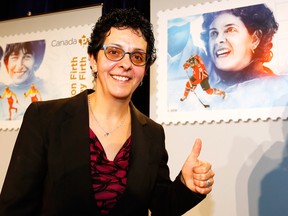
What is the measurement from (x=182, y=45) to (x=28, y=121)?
85cm

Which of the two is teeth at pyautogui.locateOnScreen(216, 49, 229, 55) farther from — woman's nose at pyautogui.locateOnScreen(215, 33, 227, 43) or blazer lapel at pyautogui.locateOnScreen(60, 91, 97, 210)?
blazer lapel at pyautogui.locateOnScreen(60, 91, 97, 210)

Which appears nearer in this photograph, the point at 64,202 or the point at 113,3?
the point at 64,202

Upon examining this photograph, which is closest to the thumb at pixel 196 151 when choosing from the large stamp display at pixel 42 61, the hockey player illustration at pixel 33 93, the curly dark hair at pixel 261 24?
the curly dark hair at pixel 261 24

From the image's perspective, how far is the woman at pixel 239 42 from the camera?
4.90 ft

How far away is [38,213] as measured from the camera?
41.9 inches

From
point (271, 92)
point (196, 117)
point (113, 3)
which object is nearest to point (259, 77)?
point (271, 92)

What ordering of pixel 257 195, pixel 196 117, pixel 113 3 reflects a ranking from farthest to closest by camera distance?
pixel 113 3 < pixel 196 117 < pixel 257 195

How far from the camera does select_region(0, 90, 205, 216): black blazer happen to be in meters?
1.01

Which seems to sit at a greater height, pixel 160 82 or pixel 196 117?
pixel 160 82

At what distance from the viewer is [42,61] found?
1977 millimetres

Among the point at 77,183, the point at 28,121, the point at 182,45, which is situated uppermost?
the point at 182,45

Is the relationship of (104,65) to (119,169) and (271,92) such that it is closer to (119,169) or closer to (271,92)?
(119,169)

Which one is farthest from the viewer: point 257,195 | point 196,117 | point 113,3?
point 113,3

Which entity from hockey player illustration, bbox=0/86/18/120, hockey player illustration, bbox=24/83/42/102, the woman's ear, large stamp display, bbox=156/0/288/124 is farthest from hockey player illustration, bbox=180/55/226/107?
hockey player illustration, bbox=0/86/18/120
